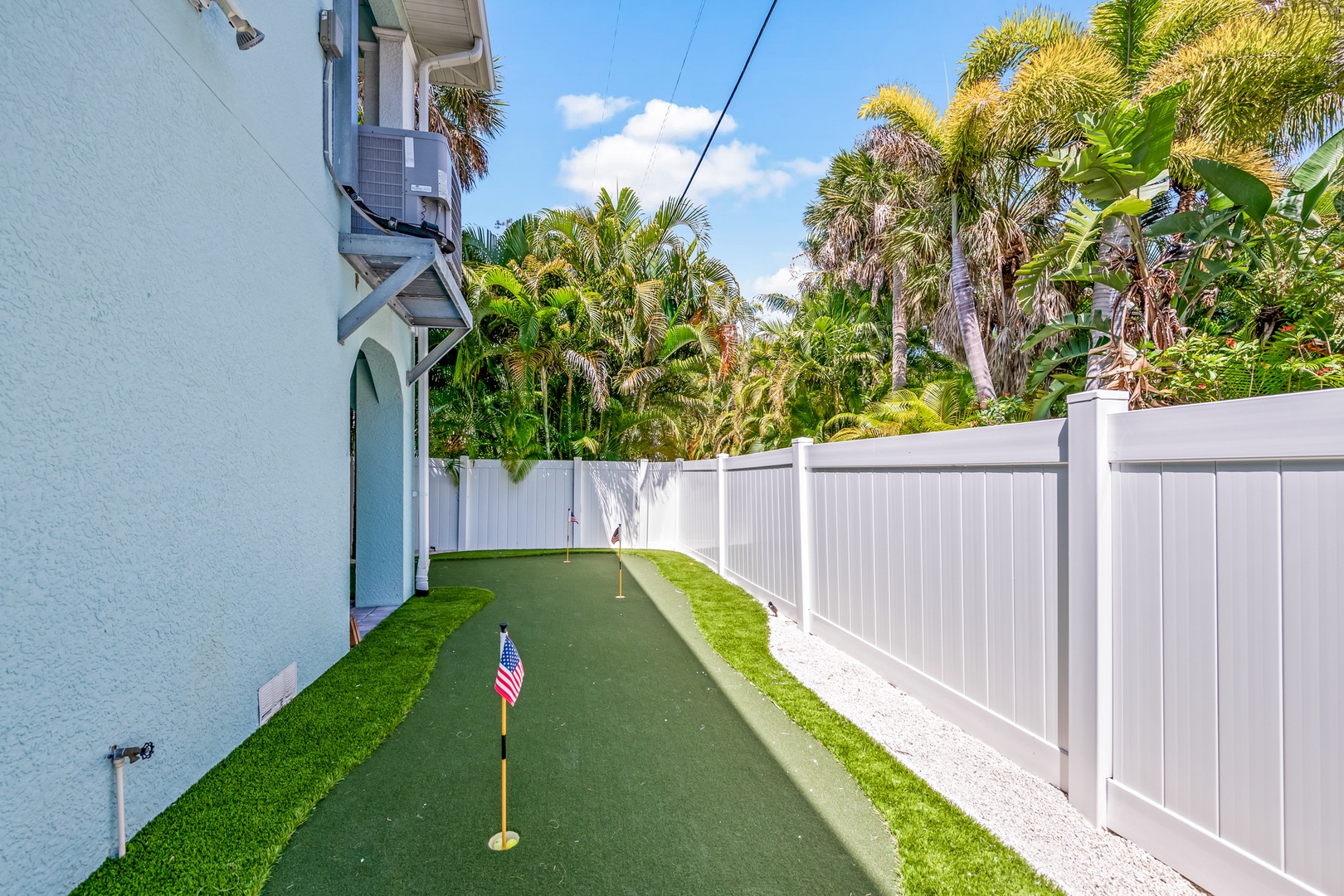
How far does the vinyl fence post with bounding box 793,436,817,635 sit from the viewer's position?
5781 mm

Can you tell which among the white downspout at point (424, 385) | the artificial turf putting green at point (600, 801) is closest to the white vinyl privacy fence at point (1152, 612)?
the artificial turf putting green at point (600, 801)

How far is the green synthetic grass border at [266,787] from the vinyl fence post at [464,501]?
6.62m

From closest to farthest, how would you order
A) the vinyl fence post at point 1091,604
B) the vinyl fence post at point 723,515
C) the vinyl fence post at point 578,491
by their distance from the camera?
the vinyl fence post at point 1091,604, the vinyl fence post at point 723,515, the vinyl fence post at point 578,491

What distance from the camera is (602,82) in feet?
30.0

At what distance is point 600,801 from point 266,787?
160cm

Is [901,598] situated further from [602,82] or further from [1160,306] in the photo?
[602,82]

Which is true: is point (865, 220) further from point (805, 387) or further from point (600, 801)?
point (600, 801)

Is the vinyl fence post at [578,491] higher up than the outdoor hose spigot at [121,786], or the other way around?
the vinyl fence post at [578,491]

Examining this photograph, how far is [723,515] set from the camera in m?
8.81

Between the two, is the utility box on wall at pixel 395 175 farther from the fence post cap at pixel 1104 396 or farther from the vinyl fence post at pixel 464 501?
the vinyl fence post at pixel 464 501

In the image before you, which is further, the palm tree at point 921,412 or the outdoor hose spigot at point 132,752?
the palm tree at point 921,412

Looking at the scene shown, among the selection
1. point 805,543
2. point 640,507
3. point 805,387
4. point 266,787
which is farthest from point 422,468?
point 805,387

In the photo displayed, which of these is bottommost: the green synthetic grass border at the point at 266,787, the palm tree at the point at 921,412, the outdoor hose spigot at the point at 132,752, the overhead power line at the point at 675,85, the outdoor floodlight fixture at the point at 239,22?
the green synthetic grass border at the point at 266,787

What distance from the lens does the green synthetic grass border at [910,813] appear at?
2275 millimetres
